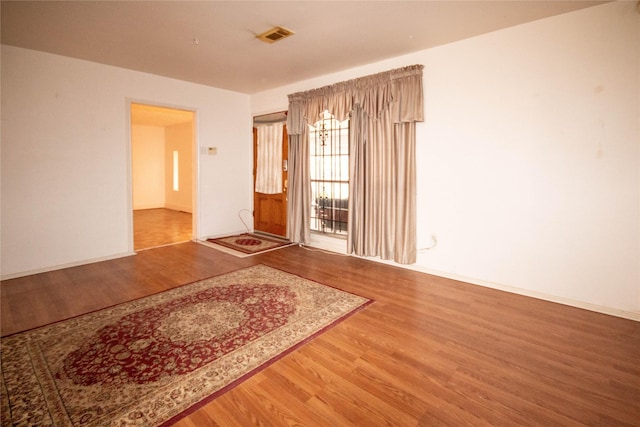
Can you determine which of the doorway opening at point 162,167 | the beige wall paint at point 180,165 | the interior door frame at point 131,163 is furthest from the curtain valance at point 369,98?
the beige wall paint at point 180,165

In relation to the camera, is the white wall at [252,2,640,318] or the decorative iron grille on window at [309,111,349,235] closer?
the white wall at [252,2,640,318]

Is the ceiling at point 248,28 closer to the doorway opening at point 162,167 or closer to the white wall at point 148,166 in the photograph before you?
the doorway opening at point 162,167

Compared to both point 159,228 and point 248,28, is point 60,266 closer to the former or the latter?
point 159,228

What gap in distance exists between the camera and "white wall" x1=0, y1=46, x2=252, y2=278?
378cm

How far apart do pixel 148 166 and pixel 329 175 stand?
24.4 ft

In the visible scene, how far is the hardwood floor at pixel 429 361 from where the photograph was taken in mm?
1702

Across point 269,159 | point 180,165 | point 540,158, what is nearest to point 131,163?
point 269,159

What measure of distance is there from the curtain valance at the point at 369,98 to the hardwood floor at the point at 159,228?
10.2 feet

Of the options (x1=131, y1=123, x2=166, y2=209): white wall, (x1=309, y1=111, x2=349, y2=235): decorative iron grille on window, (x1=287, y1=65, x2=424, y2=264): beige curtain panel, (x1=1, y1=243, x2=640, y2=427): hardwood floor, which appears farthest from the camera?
(x1=131, y1=123, x2=166, y2=209): white wall

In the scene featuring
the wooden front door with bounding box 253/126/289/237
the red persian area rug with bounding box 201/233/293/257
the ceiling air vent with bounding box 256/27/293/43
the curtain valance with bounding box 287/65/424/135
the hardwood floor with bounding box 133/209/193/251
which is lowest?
the red persian area rug with bounding box 201/233/293/257

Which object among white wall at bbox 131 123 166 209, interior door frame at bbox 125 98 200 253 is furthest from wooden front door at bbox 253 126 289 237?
white wall at bbox 131 123 166 209

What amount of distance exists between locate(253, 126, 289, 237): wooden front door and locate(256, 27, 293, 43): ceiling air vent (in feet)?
7.65

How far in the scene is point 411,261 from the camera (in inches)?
161

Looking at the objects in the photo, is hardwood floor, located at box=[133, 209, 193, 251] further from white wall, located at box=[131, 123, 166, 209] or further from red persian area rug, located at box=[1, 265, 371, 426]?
red persian area rug, located at box=[1, 265, 371, 426]
